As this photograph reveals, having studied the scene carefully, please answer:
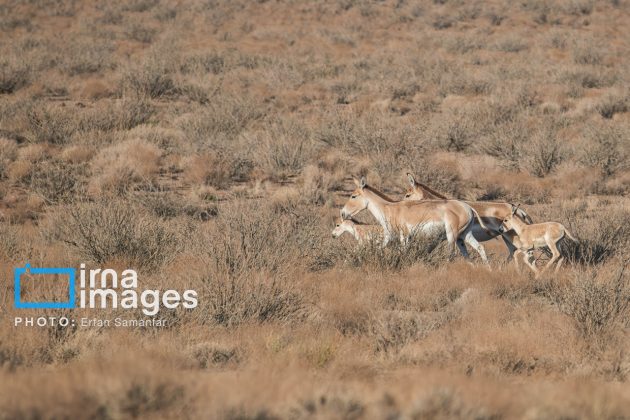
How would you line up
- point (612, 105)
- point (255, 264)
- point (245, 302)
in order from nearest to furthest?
point (245, 302)
point (255, 264)
point (612, 105)

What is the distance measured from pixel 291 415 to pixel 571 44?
108 ft

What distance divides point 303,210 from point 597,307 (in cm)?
649

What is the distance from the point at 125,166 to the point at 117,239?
20.8 ft

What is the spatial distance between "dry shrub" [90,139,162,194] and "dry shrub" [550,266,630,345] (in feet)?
29.9

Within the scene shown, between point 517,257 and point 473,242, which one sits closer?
point 473,242

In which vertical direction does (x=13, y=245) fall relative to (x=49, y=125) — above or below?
above

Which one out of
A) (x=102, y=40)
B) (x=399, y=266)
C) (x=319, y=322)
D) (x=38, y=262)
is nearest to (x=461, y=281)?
(x=399, y=266)

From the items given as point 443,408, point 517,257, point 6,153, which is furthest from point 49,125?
point 443,408

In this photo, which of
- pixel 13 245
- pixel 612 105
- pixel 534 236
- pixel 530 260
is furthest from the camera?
pixel 612 105

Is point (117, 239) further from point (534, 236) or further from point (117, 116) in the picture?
point (117, 116)

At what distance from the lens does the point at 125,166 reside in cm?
1517

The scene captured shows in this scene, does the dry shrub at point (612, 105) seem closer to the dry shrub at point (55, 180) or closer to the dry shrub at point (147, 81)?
the dry shrub at point (147, 81)

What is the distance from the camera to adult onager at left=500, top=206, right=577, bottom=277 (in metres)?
9.91

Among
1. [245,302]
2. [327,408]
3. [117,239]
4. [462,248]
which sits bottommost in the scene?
[462,248]
